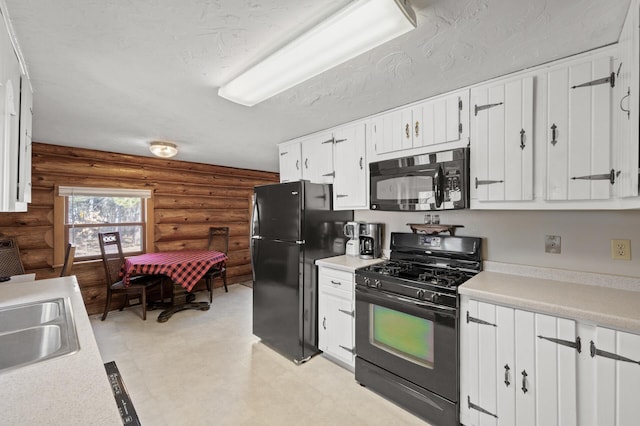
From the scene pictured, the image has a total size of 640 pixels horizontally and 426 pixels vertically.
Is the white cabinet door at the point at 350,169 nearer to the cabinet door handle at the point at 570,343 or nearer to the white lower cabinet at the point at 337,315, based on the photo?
the white lower cabinet at the point at 337,315

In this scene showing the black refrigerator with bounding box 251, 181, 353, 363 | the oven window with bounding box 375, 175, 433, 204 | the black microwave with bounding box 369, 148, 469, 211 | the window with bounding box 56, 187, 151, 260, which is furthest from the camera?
the window with bounding box 56, 187, 151, 260

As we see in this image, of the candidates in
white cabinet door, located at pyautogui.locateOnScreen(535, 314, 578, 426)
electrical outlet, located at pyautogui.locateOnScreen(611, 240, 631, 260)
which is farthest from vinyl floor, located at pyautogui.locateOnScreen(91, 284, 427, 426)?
electrical outlet, located at pyautogui.locateOnScreen(611, 240, 631, 260)

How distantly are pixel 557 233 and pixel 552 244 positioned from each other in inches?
3.2

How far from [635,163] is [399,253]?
1.65 metres

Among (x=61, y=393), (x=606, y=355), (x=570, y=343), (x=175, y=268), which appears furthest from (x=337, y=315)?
(x=175, y=268)

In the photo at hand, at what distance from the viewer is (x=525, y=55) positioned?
62.2 inches

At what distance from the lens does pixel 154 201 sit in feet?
14.3

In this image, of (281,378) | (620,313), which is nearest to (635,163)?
(620,313)

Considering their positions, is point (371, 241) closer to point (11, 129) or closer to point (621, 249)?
point (621, 249)

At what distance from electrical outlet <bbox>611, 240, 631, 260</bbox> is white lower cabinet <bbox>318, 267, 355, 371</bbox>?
1691mm

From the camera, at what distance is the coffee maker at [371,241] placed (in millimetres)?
2742

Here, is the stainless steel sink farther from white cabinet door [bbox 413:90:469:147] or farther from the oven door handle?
white cabinet door [bbox 413:90:469:147]

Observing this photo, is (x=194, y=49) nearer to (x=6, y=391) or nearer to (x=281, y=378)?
(x=6, y=391)

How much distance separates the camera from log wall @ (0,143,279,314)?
11.3 feet
